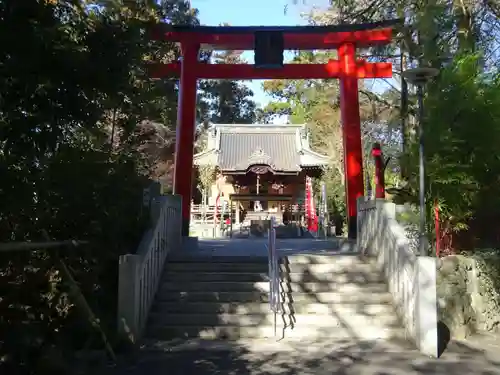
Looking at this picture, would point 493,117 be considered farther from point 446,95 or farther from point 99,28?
point 99,28

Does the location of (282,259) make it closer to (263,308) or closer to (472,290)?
(263,308)

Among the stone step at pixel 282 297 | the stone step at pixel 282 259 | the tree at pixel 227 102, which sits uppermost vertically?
the tree at pixel 227 102

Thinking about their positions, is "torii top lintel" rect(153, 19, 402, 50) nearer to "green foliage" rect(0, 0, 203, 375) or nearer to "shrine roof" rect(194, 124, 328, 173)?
"green foliage" rect(0, 0, 203, 375)

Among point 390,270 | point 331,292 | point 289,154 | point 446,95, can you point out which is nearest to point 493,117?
point 446,95

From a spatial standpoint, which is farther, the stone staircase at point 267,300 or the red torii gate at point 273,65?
the red torii gate at point 273,65

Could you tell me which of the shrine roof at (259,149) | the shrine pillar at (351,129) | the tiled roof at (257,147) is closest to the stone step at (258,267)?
the shrine pillar at (351,129)

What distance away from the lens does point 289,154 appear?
2931 centimetres

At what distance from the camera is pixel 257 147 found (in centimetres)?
3038

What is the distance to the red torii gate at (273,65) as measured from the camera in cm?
1002

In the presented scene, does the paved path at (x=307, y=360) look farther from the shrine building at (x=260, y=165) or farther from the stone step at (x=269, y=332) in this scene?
the shrine building at (x=260, y=165)

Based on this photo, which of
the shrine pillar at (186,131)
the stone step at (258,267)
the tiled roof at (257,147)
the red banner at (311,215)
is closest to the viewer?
the stone step at (258,267)

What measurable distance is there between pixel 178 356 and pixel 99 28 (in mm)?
3125

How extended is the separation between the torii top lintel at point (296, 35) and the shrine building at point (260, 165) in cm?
1220

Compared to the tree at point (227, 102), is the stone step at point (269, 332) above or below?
below
